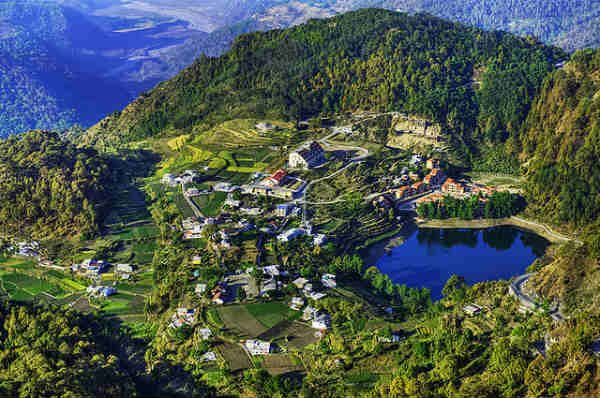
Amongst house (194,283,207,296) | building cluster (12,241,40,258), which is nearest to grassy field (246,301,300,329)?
house (194,283,207,296)

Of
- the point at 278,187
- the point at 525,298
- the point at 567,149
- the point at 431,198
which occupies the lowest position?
the point at 431,198

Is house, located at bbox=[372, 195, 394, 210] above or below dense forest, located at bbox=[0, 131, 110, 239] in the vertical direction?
below

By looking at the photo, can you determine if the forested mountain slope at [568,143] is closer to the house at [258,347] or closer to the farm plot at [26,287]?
the house at [258,347]

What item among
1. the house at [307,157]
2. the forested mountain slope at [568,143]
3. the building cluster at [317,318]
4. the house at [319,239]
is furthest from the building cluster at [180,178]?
the forested mountain slope at [568,143]

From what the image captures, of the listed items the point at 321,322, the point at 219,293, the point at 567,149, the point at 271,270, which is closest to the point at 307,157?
the point at 271,270

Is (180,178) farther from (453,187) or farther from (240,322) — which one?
(240,322)

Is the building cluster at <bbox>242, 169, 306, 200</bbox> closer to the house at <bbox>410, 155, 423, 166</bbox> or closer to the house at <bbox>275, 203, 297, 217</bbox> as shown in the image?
Result: the house at <bbox>275, 203, 297, 217</bbox>

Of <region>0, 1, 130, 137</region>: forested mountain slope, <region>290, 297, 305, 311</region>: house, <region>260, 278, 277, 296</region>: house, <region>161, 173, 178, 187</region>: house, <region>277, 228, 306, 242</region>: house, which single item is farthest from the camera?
<region>0, 1, 130, 137</region>: forested mountain slope
